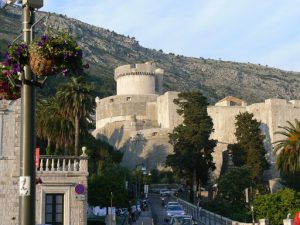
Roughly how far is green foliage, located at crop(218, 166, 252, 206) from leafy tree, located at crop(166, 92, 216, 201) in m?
4.11

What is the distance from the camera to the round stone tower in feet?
362

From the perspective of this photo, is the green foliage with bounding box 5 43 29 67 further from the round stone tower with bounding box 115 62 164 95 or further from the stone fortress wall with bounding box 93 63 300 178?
the round stone tower with bounding box 115 62 164 95

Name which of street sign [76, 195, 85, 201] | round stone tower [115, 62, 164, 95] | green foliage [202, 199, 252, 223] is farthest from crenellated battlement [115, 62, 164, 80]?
street sign [76, 195, 85, 201]

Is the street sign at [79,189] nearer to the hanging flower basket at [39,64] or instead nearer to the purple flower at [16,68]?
the purple flower at [16,68]

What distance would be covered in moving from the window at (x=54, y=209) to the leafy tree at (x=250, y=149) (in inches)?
1775

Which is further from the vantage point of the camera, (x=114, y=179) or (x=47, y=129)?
(x=47, y=129)

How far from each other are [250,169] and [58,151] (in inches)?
1119

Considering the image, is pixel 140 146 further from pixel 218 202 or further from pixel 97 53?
pixel 97 53

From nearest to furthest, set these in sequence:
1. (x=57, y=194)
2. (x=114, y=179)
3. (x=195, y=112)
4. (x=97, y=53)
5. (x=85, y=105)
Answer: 1. (x=57, y=194)
2. (x=114, y=179)
3. (x=85, y=105)
4. (x=195, y=112)
5. (x=97, y=53)

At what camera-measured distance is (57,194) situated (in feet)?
87.8

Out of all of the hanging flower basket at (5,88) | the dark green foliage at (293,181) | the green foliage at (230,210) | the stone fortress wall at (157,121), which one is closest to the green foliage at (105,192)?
the green foliage at (230,210)

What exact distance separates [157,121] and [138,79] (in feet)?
34.6

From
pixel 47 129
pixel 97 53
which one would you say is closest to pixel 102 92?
pixel 97 53

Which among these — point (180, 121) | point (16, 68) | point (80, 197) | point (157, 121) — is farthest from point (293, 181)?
point (16, 68)
